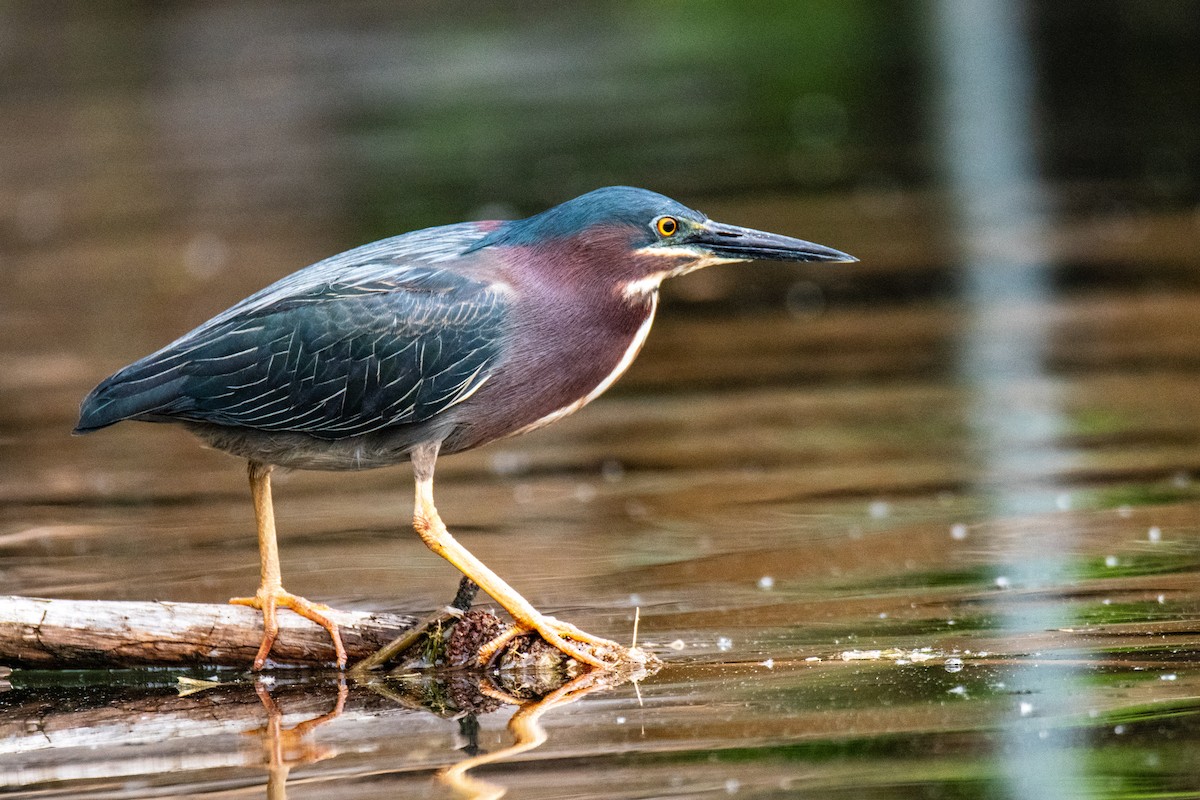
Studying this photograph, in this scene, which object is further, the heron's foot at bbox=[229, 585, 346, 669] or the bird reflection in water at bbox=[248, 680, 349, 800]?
the heron's foot at bbox=[229, 585, 346, 669]

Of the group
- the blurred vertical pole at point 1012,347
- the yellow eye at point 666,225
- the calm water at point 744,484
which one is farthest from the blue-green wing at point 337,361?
the blurred vertical pole at point 1012,347

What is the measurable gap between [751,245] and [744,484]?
2.45 metres

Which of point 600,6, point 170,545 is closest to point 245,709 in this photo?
point 170,545

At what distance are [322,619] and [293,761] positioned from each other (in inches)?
36.9

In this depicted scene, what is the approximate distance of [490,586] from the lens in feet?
19.3

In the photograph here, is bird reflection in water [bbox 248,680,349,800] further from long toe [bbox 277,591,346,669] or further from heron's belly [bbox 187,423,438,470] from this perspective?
heron's belly [bbox 187,423,438,470]

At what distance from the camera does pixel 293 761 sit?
16.4 feet

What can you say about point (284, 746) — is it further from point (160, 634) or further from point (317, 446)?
point (317, 446)

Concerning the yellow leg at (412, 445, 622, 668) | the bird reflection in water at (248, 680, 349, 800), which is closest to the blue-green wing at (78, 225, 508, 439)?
the yellow leg at (412, 445, 622, 668)

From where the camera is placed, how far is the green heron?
6.00 metres

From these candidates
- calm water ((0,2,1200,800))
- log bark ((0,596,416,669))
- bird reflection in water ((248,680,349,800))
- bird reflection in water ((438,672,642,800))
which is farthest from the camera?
log bark ((0,596,416,669))

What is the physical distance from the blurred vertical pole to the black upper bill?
4.19 ft

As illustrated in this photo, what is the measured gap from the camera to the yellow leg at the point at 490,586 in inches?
229

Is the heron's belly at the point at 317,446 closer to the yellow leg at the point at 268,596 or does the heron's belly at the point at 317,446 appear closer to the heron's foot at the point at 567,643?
the yellow leg at the point at 268,596
